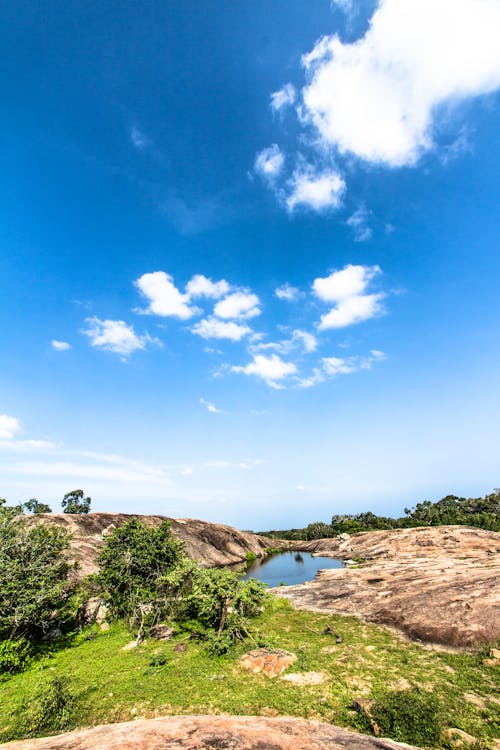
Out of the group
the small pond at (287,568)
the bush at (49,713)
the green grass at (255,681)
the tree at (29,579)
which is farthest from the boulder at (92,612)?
the small pond at (287,568)

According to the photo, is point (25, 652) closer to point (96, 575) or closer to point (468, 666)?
point (96, 575)

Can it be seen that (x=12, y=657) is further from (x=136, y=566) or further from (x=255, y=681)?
(x=255, y=681)

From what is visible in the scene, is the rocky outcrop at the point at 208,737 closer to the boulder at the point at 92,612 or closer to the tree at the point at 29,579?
the tree at the point at 29,579

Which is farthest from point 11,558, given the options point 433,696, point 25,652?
point 433,696

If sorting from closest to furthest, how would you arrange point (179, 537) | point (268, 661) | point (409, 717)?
point (409, 717)
point (268, 661)
point (179, 537)

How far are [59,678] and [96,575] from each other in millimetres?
13093

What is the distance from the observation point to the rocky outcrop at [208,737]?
24.8 feet

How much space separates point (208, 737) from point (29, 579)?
21.2 m

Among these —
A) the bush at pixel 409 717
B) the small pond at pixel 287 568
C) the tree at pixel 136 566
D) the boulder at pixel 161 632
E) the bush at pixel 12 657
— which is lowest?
the small pond at pixel 287 568

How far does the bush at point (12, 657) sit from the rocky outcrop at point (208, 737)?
1656 cm

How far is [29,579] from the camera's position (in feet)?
73.8

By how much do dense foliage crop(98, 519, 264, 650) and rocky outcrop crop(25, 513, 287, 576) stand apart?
9848mm

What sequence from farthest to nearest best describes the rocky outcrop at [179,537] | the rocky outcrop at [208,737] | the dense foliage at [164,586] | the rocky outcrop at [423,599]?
the rocky outcrop at [179,537] < the dense foliage at [164,586] < the rocky outcrop at [423,599] < the rocky outcrop at [208,737]

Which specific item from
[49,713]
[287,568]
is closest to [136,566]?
[49,713]
